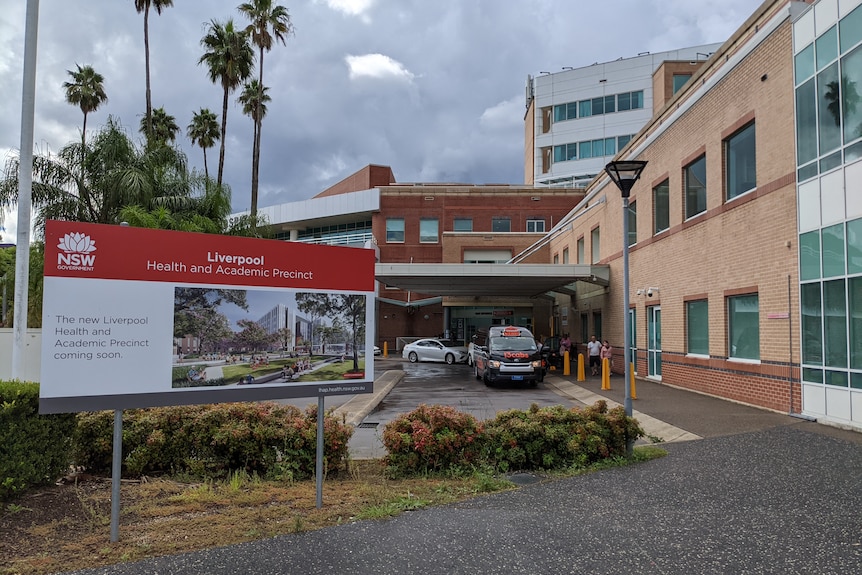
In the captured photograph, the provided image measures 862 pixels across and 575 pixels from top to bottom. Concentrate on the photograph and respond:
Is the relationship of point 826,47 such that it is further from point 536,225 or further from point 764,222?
point 536,225

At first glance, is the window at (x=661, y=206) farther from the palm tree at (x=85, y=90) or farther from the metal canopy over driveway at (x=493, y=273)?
the palm tree at (x=85, y=90)

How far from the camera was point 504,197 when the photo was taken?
155ft

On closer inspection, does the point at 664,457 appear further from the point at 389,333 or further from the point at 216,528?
the point at 389,333

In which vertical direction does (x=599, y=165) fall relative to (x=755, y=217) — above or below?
above

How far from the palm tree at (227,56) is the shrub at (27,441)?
25393 mm

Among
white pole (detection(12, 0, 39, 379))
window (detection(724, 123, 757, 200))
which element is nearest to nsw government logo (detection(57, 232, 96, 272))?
white pole (detection(12, 0, 39, 379))

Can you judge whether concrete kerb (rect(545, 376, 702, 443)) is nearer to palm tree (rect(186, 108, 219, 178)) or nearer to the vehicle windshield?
the vehicle windshield

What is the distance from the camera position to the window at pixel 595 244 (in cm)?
2824

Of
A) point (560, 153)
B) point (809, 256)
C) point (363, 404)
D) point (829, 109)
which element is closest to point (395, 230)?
point (560, 153)

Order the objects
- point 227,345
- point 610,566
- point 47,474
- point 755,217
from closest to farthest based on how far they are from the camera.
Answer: point 610,566 < point 227,345 < point 47,474 < point 755,217

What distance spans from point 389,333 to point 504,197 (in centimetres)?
1434

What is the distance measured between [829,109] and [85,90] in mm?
38500

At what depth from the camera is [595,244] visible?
28781 millimetres

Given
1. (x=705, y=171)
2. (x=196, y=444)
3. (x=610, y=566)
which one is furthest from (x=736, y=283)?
(x=196, y=444)
